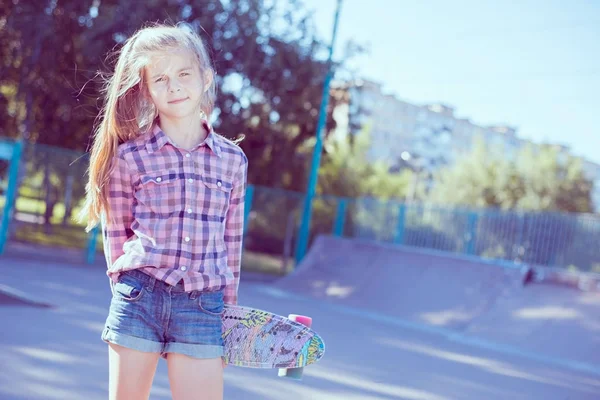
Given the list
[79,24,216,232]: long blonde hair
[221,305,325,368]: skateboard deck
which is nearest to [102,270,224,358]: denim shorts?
[221,305,325,368]: skateboard deck

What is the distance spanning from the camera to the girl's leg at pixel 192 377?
228 centimetres

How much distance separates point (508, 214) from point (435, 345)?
212 inches

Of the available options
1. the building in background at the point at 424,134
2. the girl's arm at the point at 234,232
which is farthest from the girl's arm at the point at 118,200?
the building in background at the point at 424,134

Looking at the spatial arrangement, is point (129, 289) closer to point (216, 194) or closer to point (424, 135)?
point (216, 194)

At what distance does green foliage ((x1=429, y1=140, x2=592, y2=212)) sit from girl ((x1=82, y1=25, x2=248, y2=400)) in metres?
35.6

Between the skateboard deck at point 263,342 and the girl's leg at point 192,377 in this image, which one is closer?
the girl's leg at point 192,377

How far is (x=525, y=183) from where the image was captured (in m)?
37.5

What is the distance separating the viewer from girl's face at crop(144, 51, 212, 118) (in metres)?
2.49

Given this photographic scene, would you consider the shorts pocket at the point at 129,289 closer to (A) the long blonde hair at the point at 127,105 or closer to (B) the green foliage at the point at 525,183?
(A) the long blonde hair at the point at 127,105

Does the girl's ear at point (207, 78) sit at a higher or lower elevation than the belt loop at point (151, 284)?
higher

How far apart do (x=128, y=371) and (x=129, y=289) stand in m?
0.26

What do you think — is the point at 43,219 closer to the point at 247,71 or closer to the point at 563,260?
the point at 247,71

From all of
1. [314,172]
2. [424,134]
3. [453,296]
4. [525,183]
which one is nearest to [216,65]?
[314,172]

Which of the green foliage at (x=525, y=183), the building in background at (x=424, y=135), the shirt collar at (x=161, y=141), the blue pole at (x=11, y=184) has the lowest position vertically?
the blue pole at (x=11, y=184)
